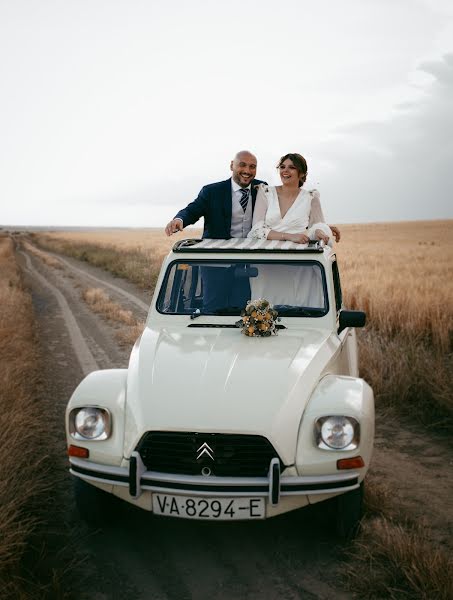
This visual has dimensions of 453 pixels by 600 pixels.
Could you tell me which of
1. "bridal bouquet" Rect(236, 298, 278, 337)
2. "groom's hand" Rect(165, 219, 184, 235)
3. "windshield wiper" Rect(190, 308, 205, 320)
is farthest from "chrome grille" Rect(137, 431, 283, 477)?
"groom's hand" Rect(165, 219, 184, 235)

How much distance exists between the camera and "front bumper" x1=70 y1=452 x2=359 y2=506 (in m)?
3.09

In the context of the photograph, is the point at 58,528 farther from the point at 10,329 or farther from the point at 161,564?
the point at 10,329

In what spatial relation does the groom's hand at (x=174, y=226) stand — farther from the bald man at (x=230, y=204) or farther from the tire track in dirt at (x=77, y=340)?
the tire track in dirt at (x=77, y=340)

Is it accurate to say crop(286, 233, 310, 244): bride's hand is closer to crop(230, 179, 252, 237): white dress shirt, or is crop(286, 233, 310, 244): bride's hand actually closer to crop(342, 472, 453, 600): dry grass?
crop(230, 179, 252, 237): white dress shirt

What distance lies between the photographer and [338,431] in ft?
10.7

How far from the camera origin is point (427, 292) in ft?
33.0

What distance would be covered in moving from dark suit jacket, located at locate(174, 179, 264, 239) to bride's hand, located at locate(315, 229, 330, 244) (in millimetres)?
960

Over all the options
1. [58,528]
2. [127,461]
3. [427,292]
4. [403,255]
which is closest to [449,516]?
[127,461]

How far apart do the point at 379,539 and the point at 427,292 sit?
287 inches

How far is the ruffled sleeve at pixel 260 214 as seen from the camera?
5445mm

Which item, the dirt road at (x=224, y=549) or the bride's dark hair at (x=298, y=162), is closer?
the dirt road at (x=224, y=549)

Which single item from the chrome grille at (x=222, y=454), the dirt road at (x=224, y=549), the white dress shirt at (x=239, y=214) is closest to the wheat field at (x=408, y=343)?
the dirt road at (x=224, y=549)

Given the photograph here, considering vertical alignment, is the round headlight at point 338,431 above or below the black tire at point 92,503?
above

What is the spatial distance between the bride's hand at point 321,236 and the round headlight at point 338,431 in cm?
213
